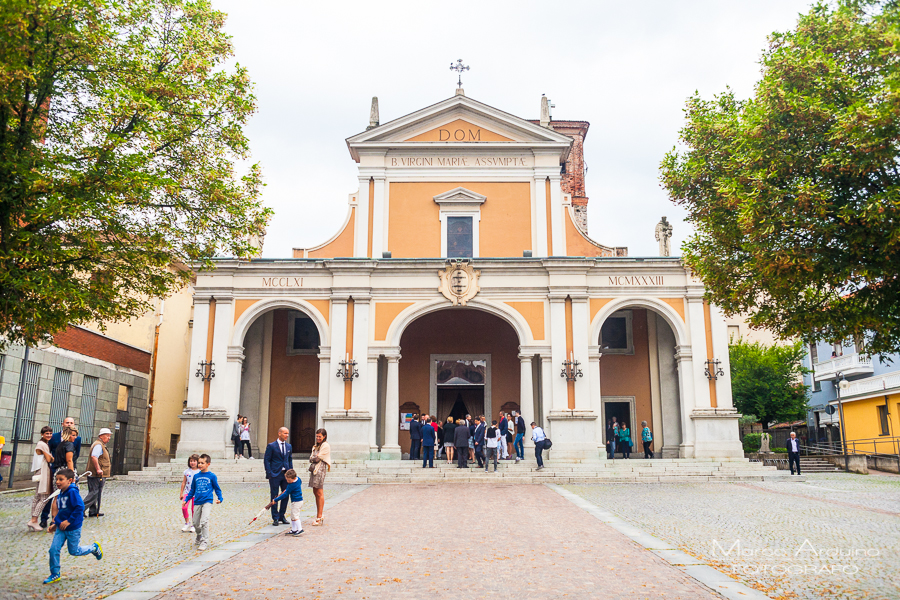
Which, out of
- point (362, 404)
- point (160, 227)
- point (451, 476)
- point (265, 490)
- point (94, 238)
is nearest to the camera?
point (94, 238)

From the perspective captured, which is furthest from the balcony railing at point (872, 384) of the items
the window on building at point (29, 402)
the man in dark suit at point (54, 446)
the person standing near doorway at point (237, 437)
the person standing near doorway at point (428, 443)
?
the window on building at point (29, 402)

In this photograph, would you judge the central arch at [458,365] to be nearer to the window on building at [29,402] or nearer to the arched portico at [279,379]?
the arched portico at [279,379]

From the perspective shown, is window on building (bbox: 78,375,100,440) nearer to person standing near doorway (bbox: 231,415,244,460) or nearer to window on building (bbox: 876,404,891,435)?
person standing near doorway (bbox: 231,415,244,460)

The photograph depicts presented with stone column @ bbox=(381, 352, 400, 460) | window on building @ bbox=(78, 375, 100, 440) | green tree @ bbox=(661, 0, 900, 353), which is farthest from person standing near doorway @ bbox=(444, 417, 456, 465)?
green tree @ bbox=(661, 0, 900, 353)

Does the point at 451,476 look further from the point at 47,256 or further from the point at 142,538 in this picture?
the point at 47,256

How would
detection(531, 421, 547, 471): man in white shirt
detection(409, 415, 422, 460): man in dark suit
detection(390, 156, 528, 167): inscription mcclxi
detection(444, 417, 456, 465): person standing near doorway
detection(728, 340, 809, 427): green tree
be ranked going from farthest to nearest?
detection(728, 340, 809, 427): green tree < detection(390, 156, 528, 167): inscription mcclxi < detection(409, 415, 422, 460): man in dark suit < detection(444, 417, 456, 465): person standing near doorway < detection(531, 421, 547, 471): man in white shirt

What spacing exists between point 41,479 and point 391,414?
43.5ft

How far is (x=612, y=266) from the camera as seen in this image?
2427 cm

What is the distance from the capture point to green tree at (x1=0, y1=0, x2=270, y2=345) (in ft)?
25.4

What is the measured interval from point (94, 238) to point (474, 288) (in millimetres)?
16191

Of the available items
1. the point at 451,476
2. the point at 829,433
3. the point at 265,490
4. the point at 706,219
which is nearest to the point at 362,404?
the point at 451,476

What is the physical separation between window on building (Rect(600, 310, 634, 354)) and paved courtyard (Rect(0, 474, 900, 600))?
1249cm

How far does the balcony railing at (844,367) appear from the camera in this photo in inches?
1315

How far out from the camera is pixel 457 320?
27.3m
